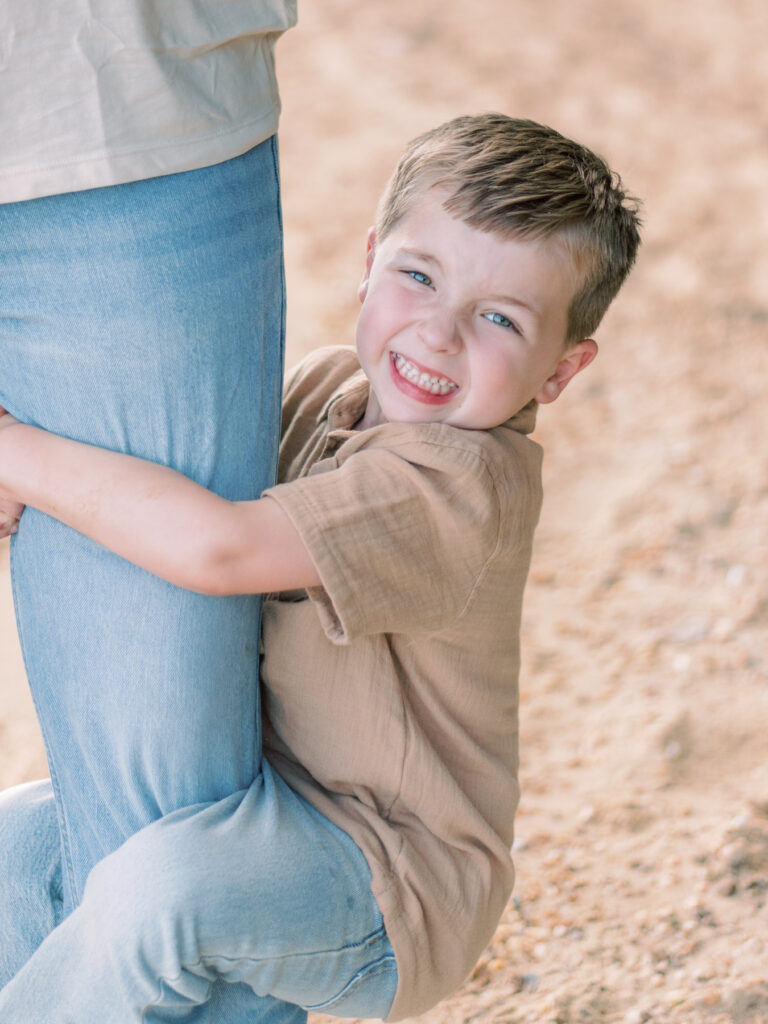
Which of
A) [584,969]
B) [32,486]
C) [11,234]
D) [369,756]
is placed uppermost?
[11,234]

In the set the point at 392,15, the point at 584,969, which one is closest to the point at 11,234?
the point at 584,969

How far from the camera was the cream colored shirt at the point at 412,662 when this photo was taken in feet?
4.76

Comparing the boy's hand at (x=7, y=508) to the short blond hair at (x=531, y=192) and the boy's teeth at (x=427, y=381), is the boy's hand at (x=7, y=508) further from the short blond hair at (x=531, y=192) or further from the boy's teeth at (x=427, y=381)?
the short blond hair at (x=531, y=192)

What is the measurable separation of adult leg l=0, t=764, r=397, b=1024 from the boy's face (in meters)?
0.54

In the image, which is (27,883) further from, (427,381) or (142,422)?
(427,381)

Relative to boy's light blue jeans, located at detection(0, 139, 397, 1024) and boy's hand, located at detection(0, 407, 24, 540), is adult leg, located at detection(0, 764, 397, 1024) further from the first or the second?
boy's hand, located at detection(0, 407, 24, 540)

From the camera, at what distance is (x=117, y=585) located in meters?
1.47

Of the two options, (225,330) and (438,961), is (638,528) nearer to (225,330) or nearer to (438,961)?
(438,961)

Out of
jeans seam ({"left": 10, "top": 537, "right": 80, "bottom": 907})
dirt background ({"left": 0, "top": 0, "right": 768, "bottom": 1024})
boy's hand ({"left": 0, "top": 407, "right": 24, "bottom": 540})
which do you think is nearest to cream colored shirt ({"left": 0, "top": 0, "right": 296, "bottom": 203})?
boy's hand ({"left": 0, "top": 407, "right": 24, "bottom": 540})

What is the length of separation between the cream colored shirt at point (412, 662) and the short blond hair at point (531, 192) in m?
0.24

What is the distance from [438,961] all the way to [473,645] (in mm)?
427

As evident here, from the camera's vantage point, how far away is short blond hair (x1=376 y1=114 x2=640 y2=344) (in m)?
1.62

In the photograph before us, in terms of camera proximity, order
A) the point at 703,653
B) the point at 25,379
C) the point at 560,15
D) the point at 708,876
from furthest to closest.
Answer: the point at 560,15, the point at 703,653, the point at 708,876, the point at 25,379

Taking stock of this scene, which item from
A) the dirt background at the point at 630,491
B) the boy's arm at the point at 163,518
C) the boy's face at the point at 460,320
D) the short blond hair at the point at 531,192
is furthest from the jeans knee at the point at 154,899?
the dirt background at the point at 630,491
